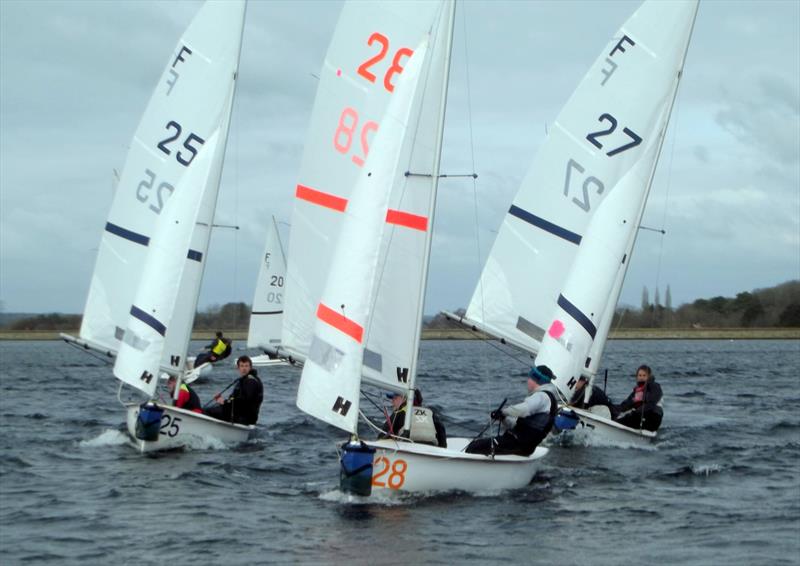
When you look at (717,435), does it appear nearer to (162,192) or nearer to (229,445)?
(229,445)

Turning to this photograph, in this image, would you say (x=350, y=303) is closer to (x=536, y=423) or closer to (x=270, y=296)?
(x=536, y=423)

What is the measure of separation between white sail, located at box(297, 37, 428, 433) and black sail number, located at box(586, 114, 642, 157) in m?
6.77

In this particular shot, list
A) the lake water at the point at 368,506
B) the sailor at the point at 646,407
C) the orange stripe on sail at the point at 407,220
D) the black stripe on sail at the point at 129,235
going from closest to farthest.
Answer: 1. the lake water at the point at 368,506
2. the orange stripe on sail at the point at 407,220
3. the sailor at the point at 646,407
4. the black stripe on sail at the point at 129,235

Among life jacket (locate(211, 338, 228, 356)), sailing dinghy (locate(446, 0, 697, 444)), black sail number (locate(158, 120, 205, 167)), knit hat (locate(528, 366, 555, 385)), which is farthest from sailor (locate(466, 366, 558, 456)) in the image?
life jacket (locate(211, 338, 228, 356))

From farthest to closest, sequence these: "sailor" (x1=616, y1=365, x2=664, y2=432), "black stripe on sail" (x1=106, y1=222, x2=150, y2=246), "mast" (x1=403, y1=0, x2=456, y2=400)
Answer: "black stripe on sail" (x1=106, y1=222, x2=150, y2=246), "sailor" (x1=616, y1=365, x2=664, y2=432), "mast" (x1=403, y1=0, x2=456, y2=400)

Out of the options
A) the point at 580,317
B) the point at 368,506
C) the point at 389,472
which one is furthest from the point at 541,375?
the point at 580,317

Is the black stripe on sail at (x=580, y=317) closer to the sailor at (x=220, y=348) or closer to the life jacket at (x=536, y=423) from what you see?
the life jacket at (x=536, y=423)

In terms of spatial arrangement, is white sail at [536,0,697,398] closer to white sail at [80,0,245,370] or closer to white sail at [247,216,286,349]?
white sail at [80,0,245,370]

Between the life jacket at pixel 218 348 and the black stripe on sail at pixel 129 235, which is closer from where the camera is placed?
the black stripe on sail at pixel 129 235

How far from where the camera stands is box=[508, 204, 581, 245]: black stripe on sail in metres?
17.3

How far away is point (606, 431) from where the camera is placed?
1566 centimetres

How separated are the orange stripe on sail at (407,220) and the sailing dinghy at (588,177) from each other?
4.75 meters

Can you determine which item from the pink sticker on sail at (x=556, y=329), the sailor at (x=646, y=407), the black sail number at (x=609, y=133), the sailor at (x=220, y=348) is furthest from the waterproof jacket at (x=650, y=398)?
the sailor at (x=220, y=348)

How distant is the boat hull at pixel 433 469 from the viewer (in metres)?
10.9
